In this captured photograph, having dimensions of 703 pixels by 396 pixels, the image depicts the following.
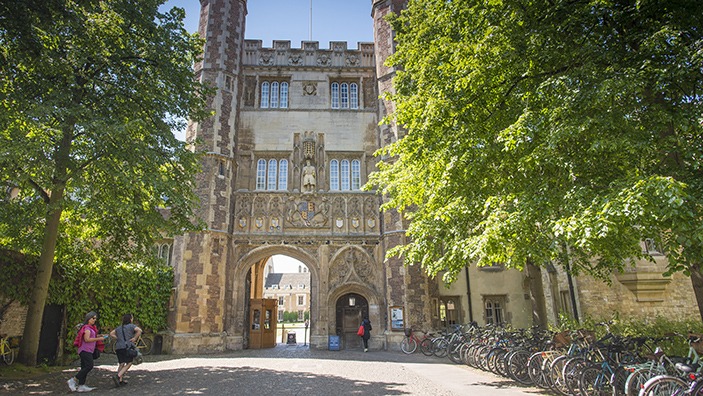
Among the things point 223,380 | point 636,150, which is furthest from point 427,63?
point 223,380

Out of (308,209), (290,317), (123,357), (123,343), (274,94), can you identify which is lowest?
(290,317)

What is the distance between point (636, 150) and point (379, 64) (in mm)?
15331

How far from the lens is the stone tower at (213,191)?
637 inches

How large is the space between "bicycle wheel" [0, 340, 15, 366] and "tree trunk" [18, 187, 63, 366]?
69 centimetres

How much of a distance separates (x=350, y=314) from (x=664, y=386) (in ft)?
45.8

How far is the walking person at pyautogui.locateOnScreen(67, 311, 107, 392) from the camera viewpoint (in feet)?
26.3

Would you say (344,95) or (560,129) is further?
(344,95)

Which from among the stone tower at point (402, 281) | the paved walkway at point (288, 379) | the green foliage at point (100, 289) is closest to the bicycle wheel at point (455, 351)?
the paved walkway at point (288, 379)

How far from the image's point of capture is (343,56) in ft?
71.1

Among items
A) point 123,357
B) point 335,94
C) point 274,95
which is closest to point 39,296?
point 123,357

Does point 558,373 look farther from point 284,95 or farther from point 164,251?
point 284,95

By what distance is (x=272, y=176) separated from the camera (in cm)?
1956

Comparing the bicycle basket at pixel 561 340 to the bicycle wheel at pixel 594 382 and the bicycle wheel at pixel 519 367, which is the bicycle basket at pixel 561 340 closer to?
the bicycle wheel at pixel 519 367

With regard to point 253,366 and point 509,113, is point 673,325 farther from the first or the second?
point 253,366
